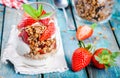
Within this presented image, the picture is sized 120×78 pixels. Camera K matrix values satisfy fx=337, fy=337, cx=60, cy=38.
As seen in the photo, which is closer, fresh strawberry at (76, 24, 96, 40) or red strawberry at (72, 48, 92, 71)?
red strawberry at (72, 48, 92, 71)

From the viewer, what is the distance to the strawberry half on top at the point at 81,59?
0.92m

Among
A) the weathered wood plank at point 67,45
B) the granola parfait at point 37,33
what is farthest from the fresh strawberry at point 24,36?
the weathered wood plank at point 67,45

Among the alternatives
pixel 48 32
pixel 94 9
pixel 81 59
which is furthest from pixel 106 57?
pixel 94 9

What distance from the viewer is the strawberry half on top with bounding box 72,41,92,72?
92 cm

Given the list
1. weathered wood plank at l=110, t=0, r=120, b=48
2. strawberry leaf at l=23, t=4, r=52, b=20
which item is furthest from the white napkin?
weathered wood plank at l=110, t=0, r=120, b=48

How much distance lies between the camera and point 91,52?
99 cm

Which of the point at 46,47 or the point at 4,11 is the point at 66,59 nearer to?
the point at 46,47

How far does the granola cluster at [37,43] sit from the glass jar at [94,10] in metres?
0.26

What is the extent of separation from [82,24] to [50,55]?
0.82ft

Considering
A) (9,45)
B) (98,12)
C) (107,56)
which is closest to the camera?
(107,56)

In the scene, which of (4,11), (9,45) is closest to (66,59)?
(9,45)

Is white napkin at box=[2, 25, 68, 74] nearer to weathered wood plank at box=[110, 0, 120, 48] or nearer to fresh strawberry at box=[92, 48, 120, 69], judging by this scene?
fresh strawberry at box=[92, 48, 120, 69]

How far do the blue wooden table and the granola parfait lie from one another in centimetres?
6

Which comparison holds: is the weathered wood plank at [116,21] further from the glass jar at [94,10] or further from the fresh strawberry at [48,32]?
the fresh strawberry at [48,32]
